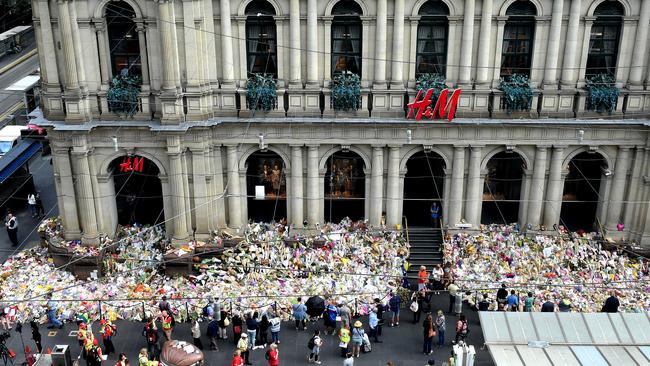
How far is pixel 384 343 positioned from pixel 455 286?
4.70m

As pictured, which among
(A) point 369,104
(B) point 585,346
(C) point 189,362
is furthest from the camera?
(A) point 369,104

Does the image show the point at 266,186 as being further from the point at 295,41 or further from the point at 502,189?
the point at 502,189

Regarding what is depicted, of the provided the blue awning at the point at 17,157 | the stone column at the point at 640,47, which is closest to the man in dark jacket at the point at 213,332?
the blue awning at the point at 17,157

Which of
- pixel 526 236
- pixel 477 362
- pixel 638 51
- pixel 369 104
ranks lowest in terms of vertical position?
pixel 477 362

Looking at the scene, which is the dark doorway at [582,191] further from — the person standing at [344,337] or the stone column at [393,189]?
the person standing at [344,337]

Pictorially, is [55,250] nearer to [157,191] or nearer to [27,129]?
[157,191]

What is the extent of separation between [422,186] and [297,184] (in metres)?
7.55

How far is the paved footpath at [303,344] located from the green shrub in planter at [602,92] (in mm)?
12621

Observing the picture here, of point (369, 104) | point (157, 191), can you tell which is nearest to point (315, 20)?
point (369, 104)

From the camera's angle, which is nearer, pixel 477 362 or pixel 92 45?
pixel 477 362

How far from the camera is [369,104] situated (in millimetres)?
38531

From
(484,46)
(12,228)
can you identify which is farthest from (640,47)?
(12,228)

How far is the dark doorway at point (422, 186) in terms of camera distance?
41.5 meters

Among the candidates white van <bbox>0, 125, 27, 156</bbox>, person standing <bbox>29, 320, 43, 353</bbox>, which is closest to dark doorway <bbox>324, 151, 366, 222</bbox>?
person standing <bbox>29, 320, 43, 353</bbox>
